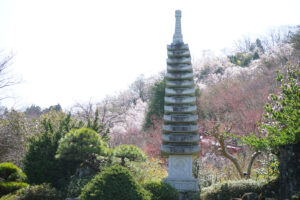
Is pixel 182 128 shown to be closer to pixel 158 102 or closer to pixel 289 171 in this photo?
pixel 289 171

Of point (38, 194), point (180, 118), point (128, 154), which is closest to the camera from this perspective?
point (38, 194)

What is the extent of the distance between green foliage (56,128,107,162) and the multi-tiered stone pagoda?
2.08 meters

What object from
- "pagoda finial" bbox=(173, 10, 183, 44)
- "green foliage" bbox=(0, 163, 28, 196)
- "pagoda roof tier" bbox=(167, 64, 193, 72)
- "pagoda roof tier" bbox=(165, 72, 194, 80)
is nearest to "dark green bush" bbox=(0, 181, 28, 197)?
"green foliage" bbox=(0, 163, 28, 196)

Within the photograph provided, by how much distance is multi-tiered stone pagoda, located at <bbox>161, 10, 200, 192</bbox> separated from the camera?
8.09 m

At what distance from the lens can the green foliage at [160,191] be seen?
21.5 ft

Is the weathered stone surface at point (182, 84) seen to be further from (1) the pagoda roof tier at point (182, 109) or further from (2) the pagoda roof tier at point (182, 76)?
(1) the pagoda roof tier at point (182, 109)

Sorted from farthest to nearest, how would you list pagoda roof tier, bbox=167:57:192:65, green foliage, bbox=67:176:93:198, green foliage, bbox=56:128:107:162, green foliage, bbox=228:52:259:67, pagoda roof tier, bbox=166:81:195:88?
green foliage, bbox=228:52:259:67
pagoda roof tier, bbox=167:57:192:65
pagoda roof tier, bbox=166:81:195:88
green foliage, bbox=56:128:107:162
green foliage, bbox=67:176:93:198

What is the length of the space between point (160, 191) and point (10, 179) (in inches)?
227

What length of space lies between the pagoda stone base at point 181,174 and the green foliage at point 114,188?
104 inches

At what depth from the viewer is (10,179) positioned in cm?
920

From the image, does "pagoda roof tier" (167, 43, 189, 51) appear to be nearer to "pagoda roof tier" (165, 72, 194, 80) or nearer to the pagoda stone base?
"pagoda roof tier" (165, 72, 194, 80)

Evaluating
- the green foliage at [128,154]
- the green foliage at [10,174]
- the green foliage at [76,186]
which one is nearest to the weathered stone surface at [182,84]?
the green foliage at [128,154]

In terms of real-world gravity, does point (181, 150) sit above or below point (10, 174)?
above

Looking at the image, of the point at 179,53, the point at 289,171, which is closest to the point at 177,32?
the point at 179,53
